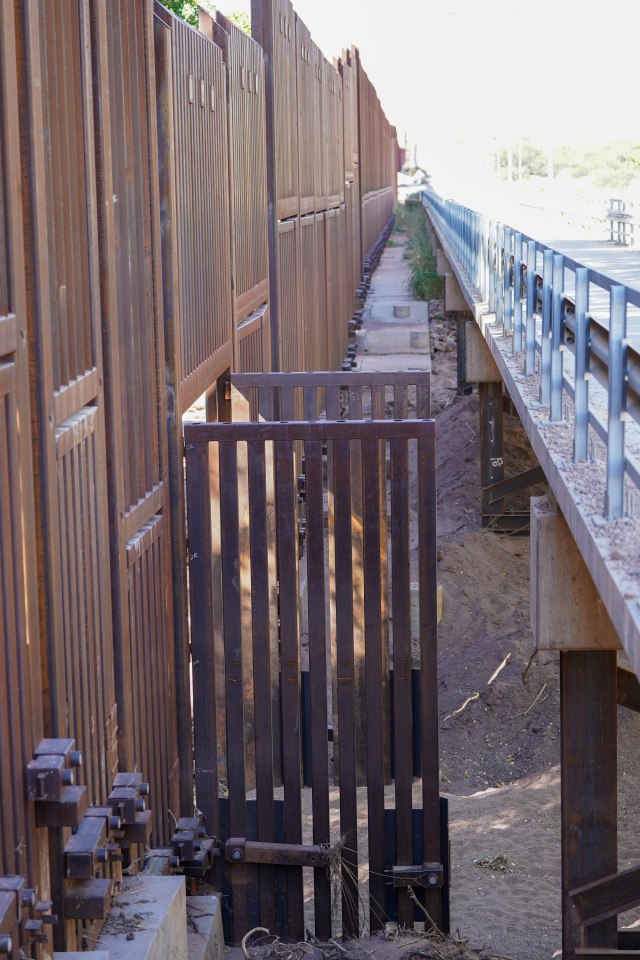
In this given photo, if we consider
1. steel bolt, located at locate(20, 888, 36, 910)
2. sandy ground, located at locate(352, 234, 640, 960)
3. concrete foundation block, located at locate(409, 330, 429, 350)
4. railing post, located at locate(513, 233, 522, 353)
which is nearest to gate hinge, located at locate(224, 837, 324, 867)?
sandy ground, located at locate(352, 234, 640, 960)

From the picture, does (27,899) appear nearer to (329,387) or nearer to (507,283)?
(329,387)

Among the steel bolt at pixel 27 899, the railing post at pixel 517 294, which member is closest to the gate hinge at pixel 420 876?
the steel bolt at pixel 27 899

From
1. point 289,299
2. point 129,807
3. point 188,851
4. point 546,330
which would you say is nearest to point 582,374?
point 546,330

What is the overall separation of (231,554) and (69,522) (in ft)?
6.34

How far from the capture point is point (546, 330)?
21.5ft

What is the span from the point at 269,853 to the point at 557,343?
2.81m

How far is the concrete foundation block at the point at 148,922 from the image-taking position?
4.05 m

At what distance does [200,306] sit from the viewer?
696 centimetres

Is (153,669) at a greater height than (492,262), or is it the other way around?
(492,262)

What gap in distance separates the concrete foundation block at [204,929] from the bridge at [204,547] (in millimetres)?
227

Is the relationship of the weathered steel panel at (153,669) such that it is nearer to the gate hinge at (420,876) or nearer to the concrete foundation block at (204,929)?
the concrete foundation block at (204,929)

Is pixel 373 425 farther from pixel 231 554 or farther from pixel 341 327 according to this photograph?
pixel 341 327

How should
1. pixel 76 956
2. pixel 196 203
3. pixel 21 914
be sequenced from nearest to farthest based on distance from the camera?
1. pixel 21 914
2. pixel 76 956
3. pixel 196 203

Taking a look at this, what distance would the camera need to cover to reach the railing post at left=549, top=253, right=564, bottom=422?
20.2 feet
